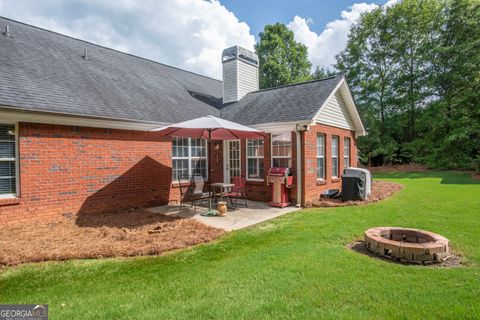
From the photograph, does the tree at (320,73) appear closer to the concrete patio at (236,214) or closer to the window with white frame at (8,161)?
the concrete patio at (236,214)

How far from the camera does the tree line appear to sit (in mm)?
22922

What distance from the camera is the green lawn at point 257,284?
3096 millimetres

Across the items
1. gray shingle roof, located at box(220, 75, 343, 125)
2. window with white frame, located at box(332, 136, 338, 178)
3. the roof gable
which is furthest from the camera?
window with white frame, located at box(332, 136, 338, 178)

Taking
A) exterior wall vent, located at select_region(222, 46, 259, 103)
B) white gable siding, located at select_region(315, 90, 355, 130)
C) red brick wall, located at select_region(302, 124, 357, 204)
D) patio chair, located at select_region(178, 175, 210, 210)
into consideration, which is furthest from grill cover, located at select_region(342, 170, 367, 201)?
exterior wall vent, located at select_region(222, 46, 259, 103)

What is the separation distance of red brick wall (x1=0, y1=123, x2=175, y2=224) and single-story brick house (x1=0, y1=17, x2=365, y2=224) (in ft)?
0.09

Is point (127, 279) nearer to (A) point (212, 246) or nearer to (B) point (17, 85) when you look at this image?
(A) point (212, 246)

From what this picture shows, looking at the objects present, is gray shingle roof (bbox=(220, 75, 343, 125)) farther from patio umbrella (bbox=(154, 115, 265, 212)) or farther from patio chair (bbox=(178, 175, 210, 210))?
patio chair (bbox=(178, 175, 210, 210))

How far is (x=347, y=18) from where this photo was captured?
31.0 metres

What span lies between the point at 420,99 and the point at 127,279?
102ft

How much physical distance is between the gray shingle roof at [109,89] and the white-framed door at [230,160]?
110cm

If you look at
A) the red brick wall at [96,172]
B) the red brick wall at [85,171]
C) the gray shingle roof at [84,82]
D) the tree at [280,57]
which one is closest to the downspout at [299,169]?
the red brick wall at [96,172]

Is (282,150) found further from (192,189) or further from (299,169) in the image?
(192,189)

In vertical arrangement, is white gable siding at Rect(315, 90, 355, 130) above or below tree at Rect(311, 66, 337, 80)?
below

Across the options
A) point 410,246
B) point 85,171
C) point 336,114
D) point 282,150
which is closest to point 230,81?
point 336,114
